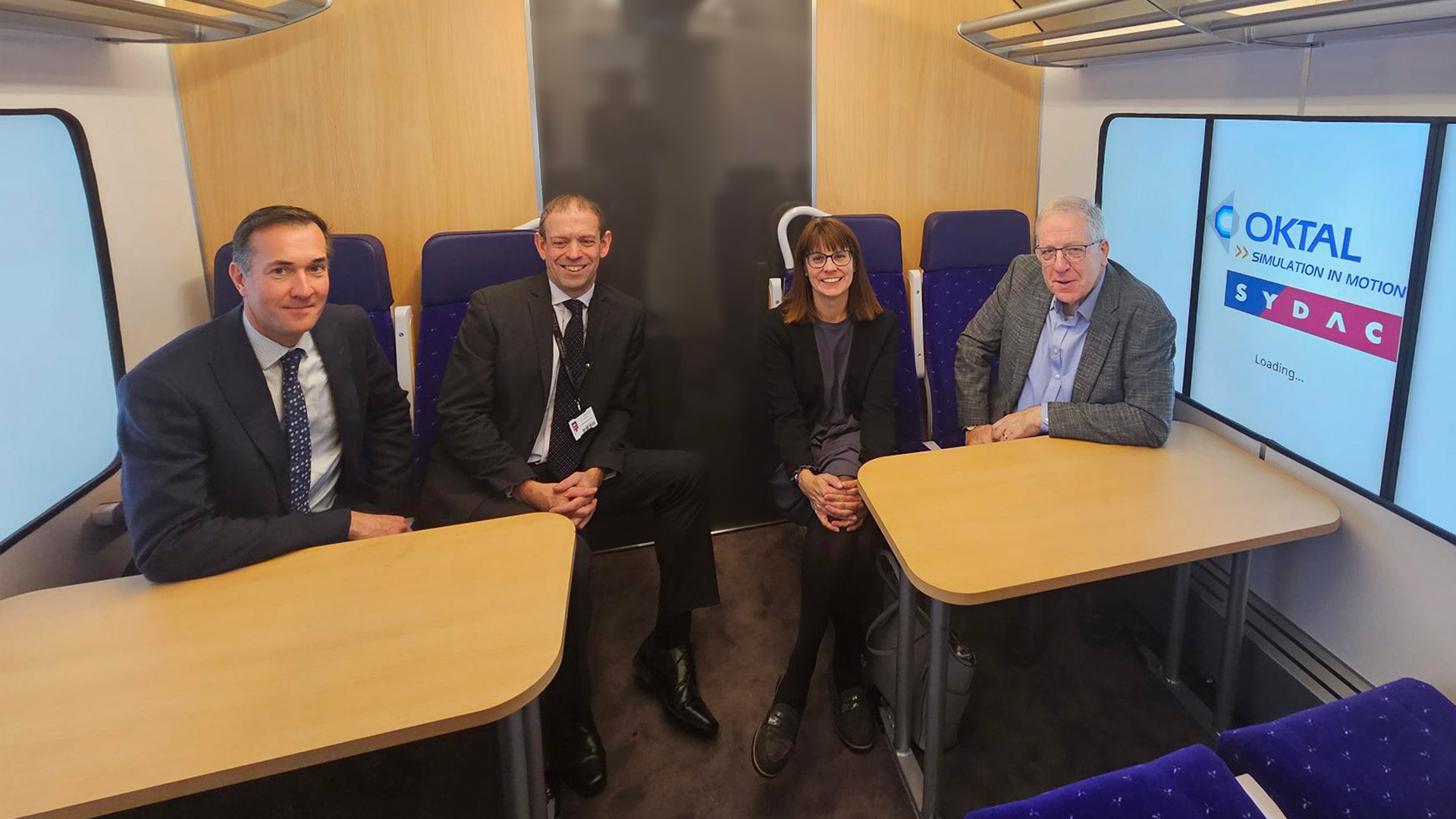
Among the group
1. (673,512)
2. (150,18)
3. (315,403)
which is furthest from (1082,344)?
(150,18)

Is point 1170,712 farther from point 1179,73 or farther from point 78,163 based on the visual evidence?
point 78,163

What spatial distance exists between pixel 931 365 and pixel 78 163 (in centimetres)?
262

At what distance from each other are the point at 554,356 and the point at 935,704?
1455 mm

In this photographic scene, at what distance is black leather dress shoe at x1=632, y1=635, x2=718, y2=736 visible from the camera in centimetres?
232

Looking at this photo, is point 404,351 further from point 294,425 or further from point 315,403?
point 294,425

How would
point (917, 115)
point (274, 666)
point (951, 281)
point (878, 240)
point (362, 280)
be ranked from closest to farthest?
point (274, 666), point (362, 280), point (878, 240), point (951, 281), point (917, 115)

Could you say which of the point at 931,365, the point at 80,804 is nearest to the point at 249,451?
the point at 80,804

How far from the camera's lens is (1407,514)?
5.95ft

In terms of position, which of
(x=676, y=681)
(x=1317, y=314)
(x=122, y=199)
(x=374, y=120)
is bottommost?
(x=676, y=681)

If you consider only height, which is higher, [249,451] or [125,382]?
[125,382]

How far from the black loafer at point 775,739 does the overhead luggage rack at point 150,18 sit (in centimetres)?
226

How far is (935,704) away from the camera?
6.08ft

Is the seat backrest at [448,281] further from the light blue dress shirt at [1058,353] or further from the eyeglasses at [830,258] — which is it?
the light blue dress shirt at [1058,353]

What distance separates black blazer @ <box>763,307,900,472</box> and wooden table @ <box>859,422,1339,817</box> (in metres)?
0.43
